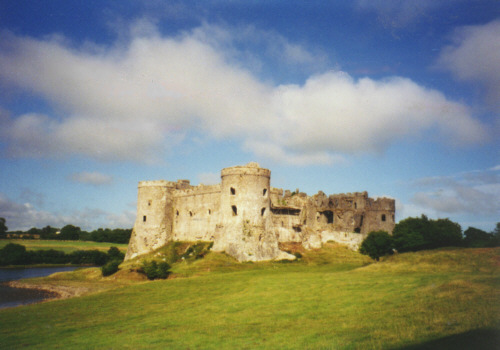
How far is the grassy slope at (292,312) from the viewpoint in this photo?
11578 mm

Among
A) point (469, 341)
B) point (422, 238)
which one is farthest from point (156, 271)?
point (422, 238)

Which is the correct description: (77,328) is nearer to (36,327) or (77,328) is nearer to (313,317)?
(36,327)

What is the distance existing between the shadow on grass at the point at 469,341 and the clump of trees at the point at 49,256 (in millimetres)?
67954

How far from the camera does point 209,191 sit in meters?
47.6

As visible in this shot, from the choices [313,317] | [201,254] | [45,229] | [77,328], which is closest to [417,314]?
[313,317]

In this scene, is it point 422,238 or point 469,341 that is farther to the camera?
point 422,238

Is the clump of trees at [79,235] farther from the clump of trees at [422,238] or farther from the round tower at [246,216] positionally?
the clump of trees at [422,238]

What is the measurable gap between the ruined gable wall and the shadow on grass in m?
36.9

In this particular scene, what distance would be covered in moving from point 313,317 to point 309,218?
128 feet

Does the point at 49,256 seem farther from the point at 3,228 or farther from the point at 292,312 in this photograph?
the point at 292,312

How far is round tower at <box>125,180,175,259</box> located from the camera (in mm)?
50000

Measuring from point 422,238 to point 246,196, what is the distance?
22981mm

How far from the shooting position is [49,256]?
76.7 m

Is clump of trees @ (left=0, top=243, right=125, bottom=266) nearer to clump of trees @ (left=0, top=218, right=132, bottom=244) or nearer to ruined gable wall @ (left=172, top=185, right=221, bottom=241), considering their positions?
ruined gable wall @ (left=172, top=185, right=221, bottom=241)
